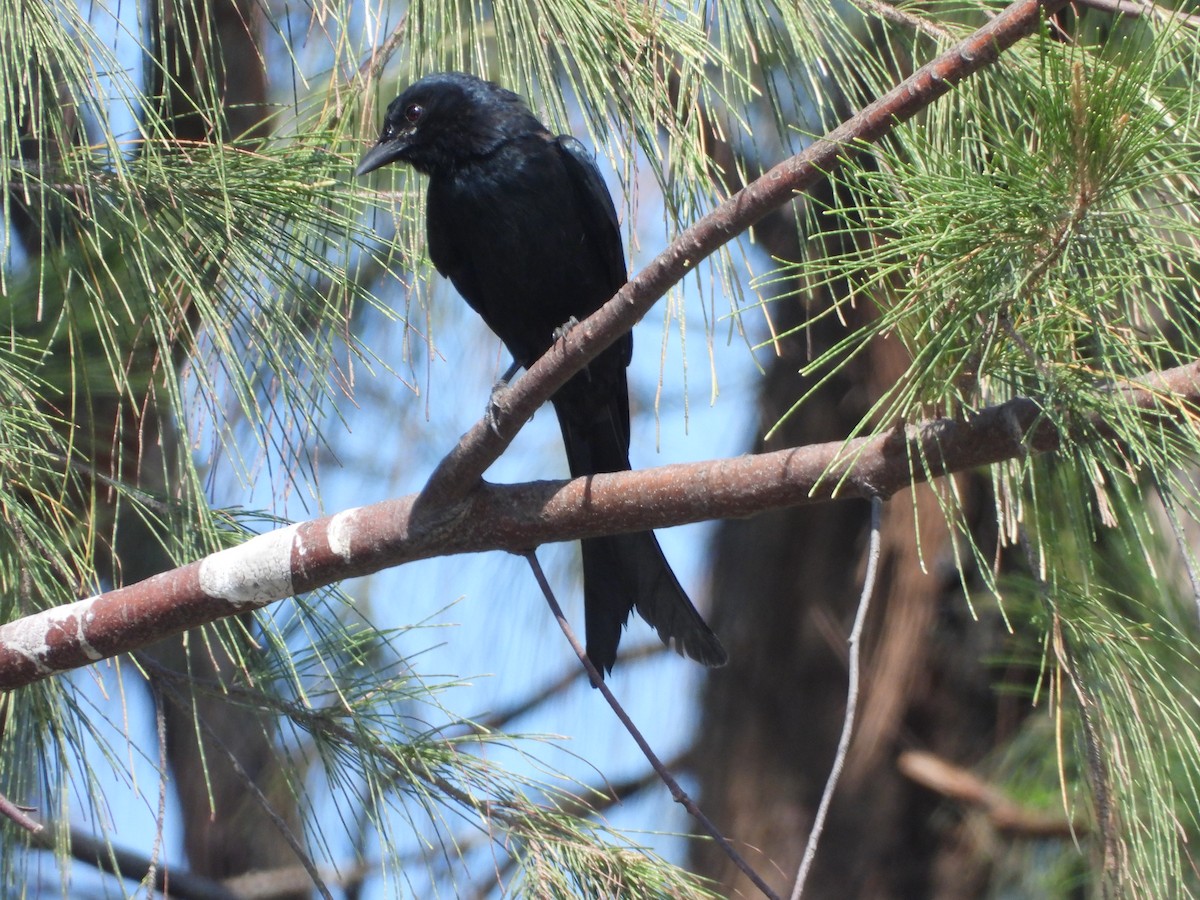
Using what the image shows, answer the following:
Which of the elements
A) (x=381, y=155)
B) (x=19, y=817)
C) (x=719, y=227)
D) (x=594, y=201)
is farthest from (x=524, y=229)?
(x=19, y=817)

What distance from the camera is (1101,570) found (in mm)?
1869

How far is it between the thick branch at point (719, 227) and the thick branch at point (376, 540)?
0.06 metres

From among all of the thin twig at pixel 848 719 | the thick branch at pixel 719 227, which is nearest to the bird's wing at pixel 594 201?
the thick branch at pixel 719 227

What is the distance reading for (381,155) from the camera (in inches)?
85.8

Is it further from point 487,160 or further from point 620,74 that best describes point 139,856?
point 620,74

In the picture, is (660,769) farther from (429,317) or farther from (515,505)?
(429,317)

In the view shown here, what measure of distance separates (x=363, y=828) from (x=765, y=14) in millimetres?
1462

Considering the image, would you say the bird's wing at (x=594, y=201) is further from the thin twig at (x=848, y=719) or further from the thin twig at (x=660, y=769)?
the thin twig at (x=848, y=719)

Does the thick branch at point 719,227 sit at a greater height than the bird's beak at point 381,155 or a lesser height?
lesser

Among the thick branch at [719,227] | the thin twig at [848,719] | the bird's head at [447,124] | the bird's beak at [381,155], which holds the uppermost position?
the bird's head at [447,124]

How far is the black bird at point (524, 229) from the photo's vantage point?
237 cm

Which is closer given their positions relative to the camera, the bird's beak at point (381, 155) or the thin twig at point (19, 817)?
the thin twig at point (19, 817)

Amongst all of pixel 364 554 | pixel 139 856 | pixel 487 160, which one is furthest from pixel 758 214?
pixel 139 856

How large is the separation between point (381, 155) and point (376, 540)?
0.86 metres
